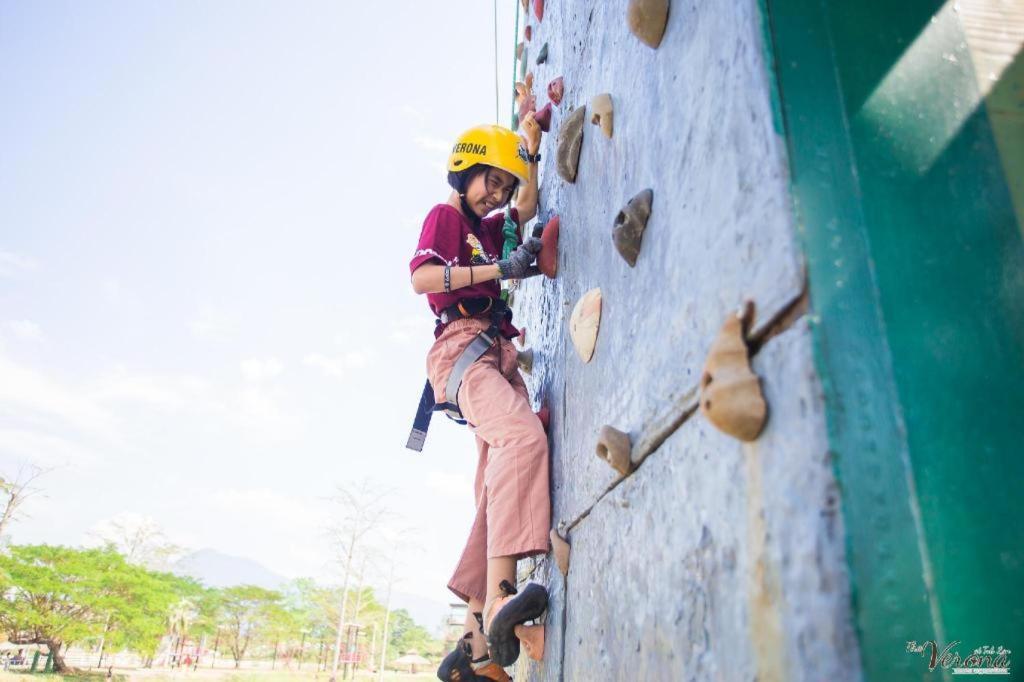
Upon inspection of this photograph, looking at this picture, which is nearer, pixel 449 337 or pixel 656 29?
pixel 656 29

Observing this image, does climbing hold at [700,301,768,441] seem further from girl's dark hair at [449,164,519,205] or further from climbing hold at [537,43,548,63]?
climbing hold at [537,43,548,63]

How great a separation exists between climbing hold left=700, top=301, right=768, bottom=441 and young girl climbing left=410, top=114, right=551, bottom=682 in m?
1.17

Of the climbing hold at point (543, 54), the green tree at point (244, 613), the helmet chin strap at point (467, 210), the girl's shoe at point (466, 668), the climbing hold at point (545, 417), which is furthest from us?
the green tree at point (244, 613)

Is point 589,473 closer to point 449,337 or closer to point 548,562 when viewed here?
point 548,562

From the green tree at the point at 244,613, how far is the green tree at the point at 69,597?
12.2 meters

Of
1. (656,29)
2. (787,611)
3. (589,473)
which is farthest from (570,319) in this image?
(787,611)

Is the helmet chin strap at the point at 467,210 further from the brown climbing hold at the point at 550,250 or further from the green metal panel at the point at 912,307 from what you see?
the green metal panel at the point at 912,307

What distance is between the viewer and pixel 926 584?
648mm

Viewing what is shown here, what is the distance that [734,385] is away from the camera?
Answer: 768 millimetres

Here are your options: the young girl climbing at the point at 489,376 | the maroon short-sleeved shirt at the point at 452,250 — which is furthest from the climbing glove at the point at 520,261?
the maroon short-sleeved shirt at the point at 452,250

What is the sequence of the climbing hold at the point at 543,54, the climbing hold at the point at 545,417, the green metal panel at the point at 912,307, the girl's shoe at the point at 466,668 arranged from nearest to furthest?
1. the green metal panel at the point at 912,307
2. the girl's shoe at the point at 466,668
3. the climbing hold at the point at 545,417
4. the climbing hold at the point at 543,54

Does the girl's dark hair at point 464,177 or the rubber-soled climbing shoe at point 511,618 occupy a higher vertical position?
the girl's dark hair at point 464,177

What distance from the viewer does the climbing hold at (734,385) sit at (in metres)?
0.75

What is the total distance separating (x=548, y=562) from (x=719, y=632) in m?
1.18
